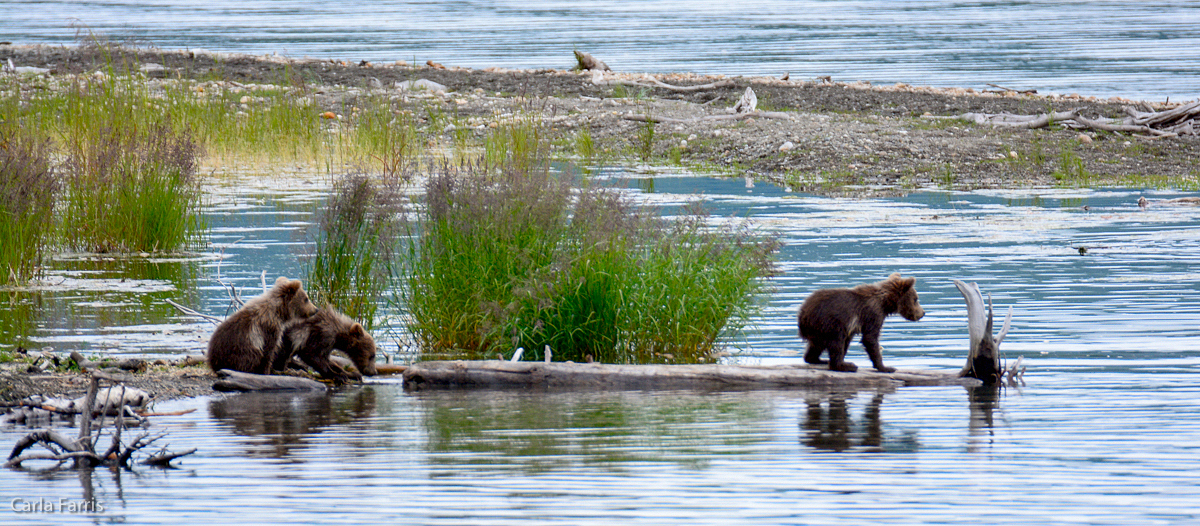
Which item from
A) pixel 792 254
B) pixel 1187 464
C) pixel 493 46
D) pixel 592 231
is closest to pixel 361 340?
pixel 592 231

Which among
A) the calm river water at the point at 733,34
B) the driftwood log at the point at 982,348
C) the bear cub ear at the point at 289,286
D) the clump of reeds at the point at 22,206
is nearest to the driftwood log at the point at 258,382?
the bear cub ear at the point at 289,286

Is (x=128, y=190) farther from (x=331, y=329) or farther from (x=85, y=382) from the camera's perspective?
(x=85, y=382)

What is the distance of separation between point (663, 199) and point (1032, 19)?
197ft

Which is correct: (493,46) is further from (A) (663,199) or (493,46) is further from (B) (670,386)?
(B) (670,386)

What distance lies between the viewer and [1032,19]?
74688 millimetres

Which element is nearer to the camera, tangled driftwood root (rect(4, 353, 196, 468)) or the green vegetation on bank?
tangled driftwood root (rect(4, 353, 196, 468))

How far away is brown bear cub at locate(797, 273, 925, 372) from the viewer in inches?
345

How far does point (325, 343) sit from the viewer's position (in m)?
8.96

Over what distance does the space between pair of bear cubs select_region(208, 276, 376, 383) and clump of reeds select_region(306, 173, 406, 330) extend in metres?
1.36

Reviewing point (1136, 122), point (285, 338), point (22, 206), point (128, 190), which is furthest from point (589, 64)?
point (285, 338)

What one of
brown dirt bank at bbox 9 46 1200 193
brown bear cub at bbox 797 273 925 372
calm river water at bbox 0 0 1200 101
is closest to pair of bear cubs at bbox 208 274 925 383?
brown bear cub at bbox 797 273 925 372

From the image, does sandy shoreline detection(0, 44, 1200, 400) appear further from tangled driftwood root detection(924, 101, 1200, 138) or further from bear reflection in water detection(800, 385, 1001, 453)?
bear reflection in water detection(800, 385, 1001, 453)

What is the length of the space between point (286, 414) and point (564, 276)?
85.7 inches

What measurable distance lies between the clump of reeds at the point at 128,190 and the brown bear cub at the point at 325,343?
217 inches
